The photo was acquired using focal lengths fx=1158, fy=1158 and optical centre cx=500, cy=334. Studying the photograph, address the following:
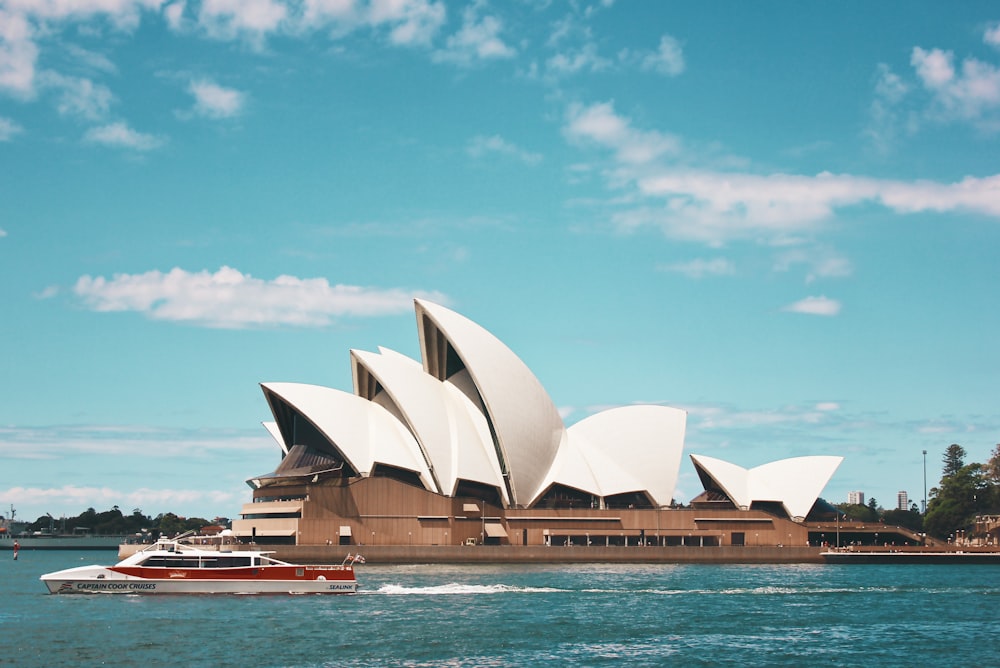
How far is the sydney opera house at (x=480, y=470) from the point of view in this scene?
81250 mm

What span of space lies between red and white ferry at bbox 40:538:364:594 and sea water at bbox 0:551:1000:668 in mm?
513

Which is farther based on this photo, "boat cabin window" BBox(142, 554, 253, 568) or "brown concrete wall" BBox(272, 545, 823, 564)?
"brown concrete wall" BBox(272, 545, 823, 564)

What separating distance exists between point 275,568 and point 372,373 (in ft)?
117

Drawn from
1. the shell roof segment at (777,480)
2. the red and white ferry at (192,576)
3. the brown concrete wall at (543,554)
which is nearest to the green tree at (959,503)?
the shell roof segment at (777,480)

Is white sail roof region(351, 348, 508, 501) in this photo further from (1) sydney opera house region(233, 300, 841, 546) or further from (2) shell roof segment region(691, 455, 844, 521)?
(2) shell roof segment region(691, 455, 844, 521)

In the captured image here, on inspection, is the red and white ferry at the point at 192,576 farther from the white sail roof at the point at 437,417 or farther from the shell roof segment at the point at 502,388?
the shell roof segment at the point at 502,388

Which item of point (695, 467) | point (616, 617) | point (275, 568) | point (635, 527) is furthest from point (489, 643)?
point (695, 467)

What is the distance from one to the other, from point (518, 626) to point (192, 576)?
1509 centimetres

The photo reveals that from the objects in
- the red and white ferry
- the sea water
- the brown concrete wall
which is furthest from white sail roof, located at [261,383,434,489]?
the red and white ferry

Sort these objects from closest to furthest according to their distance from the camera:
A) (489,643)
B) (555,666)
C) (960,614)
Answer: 1. (555,666)
2. (489,643)
3. (960,614)

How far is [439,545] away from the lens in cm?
8094

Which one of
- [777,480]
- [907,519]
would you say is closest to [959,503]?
[907,519]

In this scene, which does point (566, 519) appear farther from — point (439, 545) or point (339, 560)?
point (339, 560)

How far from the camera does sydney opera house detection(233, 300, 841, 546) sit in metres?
81.2
